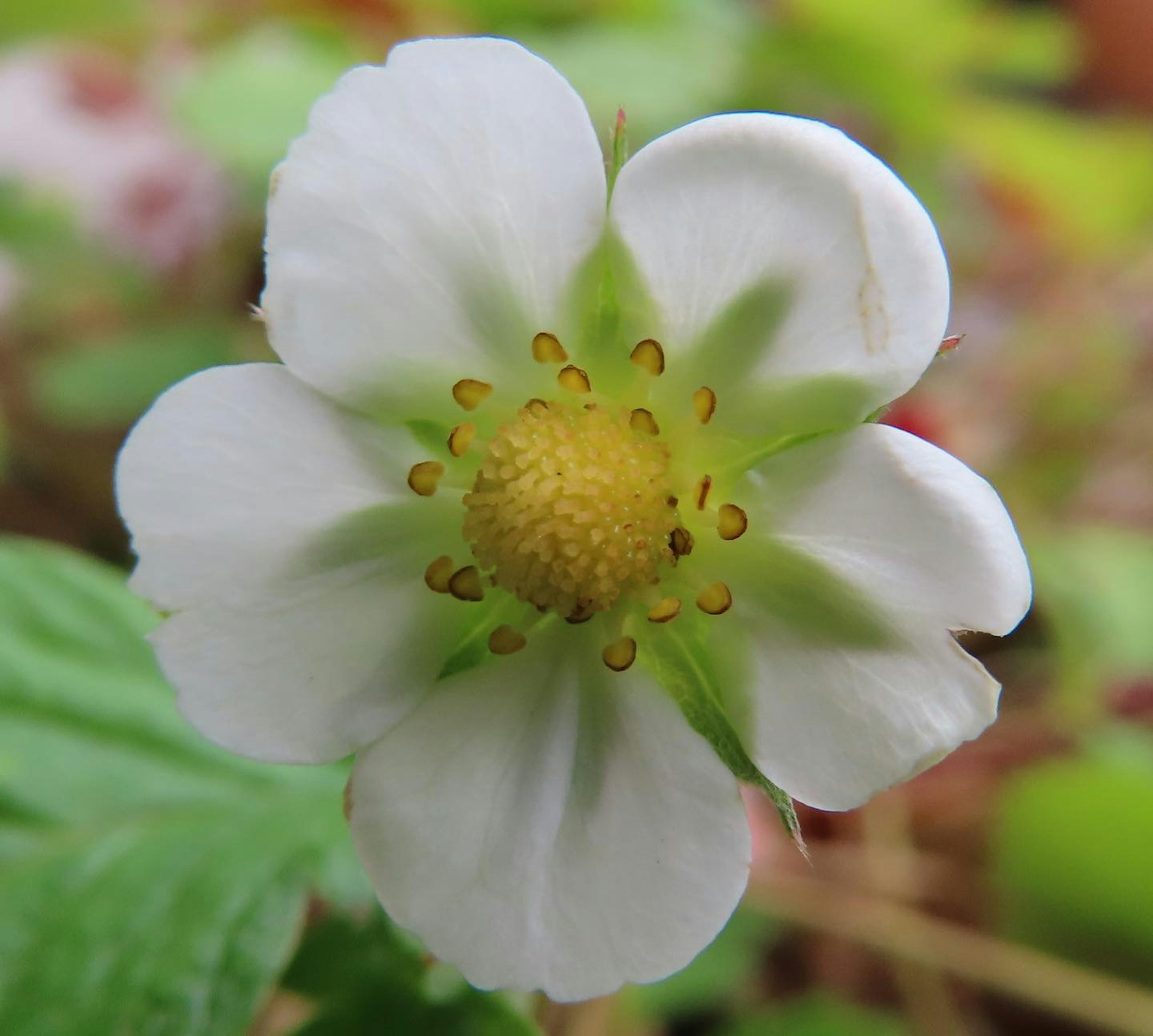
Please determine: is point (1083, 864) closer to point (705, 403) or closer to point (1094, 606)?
point (1094, 606)

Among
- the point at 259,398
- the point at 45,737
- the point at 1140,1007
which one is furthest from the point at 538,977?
the point at 1140,1007

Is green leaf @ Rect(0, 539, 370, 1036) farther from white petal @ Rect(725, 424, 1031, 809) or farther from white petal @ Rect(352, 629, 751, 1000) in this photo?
white petal @ Rect(725, 424, 1031, 809)

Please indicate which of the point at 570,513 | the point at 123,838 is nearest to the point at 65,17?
the point at 123,838

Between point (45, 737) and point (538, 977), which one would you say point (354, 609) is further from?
point (45, 737)

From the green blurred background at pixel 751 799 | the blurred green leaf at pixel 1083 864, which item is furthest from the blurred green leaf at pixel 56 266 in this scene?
the blurred green leaf at pixel 1083 864

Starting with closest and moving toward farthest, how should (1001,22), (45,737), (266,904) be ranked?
(266,904), (45,737), (1001,22)

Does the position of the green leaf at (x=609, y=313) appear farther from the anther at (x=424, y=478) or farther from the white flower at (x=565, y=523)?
the anther at (x=424, y=478)
